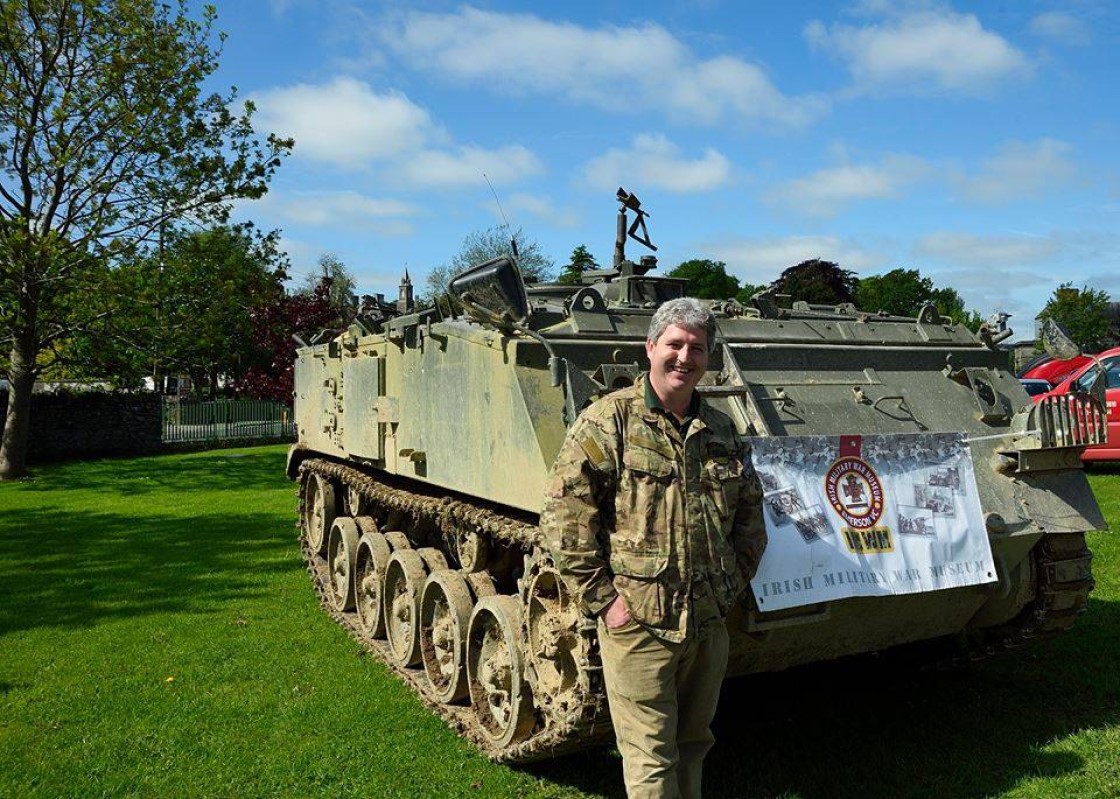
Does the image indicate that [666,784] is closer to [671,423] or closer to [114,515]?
[671,423]

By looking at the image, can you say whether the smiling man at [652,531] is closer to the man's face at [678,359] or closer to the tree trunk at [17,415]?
the man's face at [678,359]

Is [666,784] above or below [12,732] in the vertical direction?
above

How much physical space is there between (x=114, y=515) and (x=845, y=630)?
1300 centimetres

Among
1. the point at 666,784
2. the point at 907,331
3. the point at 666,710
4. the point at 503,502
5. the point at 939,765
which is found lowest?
the point at 939,765

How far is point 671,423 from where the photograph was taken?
11.2 feet

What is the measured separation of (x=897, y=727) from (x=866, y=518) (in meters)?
1.88

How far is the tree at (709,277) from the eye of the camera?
4388cm

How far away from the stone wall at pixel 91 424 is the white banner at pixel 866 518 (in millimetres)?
23322

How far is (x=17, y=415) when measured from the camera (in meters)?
20.0

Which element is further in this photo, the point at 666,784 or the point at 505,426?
the point at 505,426

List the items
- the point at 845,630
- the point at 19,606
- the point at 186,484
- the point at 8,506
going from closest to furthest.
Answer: the point at 845,630 → the point at 19,606 → the point at 8,506 → the point at 186,484

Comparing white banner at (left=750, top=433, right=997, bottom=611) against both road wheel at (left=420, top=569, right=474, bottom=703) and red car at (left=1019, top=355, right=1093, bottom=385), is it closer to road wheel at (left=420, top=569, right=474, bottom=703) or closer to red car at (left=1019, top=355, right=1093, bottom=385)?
road wheel at (left=420, top=569, right=474, bottom=703)

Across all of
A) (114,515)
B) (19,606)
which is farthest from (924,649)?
(114,515)

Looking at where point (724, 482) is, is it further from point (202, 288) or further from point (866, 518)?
point (202, 288)
